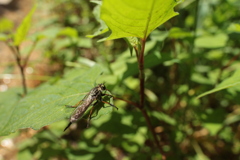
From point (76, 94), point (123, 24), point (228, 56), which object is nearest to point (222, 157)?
point (228, 56)

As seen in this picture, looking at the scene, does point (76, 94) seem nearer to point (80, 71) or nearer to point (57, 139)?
point (80, 71)

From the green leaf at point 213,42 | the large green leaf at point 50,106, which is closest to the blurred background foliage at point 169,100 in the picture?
the green leaf at point 213,42

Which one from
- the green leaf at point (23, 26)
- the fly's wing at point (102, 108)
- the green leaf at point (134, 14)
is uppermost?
the green leaf at point (134, 14)

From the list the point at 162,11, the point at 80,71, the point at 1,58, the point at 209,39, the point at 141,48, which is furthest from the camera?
the point at 1,58

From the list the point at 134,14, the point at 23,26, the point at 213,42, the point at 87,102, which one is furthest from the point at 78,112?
the point at 213,42

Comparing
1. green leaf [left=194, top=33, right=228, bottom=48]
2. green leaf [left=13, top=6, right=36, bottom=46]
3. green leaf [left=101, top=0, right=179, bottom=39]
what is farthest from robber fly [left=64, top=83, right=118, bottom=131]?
green leaf [left=194, top=33, right=228, bottom=48]

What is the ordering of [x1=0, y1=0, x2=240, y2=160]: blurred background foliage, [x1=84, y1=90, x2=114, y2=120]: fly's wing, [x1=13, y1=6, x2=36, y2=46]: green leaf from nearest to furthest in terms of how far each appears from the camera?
[x1=84, y1=90, x2=114, y2=120]: fly's wing
[x1=13, y1=6, x2=36, y2=46]: green leaf
[x1=0, y1=0, x2=240, y2=160]: blurred background foliage

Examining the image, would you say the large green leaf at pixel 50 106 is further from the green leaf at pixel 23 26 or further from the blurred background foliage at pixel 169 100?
the green leaf at pixel 23 26

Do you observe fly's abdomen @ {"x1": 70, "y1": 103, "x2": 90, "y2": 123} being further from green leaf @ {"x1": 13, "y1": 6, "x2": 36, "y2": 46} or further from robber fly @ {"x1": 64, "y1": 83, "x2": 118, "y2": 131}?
green leaf @ {"x1": 13, "y1": 6, "x2": 36, "y2": 46}
